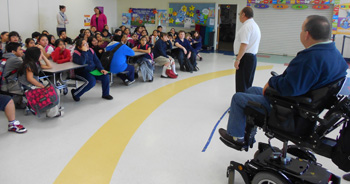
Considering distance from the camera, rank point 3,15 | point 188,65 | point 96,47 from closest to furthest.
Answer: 1. point 96,47
2. point 188,65
3. point 3,15

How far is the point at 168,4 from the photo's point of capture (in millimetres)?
13516

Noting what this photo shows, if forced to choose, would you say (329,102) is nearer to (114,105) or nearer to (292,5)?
(114,105)

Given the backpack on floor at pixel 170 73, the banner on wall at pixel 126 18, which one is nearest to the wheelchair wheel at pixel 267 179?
the backpack on floor at pixel 170 73

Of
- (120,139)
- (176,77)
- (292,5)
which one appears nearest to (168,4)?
(292,5)

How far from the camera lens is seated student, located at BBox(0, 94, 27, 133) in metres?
3.47

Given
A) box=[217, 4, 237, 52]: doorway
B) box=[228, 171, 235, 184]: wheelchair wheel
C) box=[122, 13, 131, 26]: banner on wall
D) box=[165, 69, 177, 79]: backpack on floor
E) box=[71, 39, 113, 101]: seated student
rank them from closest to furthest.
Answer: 1. box=[228, 171, 235, 184]: wheelchair wheel
2. box=[71, 39, 113, 101]: seated student
3. box=[165, 69, 177, 79]: backpack on floor
4. box=[122, 13, 131, 26]: banner on wall
5. box=[217, 4, 237, 52]: doorway

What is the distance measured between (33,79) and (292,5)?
10806 millimetres

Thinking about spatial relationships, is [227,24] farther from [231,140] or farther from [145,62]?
[231,140]

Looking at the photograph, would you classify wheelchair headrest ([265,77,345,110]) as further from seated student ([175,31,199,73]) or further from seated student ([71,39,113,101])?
seated student ([175,31,199,73])

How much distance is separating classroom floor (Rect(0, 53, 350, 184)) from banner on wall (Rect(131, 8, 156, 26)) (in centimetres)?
921

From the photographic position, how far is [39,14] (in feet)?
33.0

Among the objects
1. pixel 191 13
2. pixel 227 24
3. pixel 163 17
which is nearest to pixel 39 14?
pixel 163 17

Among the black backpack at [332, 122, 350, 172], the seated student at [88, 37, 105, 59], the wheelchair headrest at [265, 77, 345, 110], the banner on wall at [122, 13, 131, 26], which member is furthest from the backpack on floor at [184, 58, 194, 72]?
the banner on wall at [122, 13, 131, 26]

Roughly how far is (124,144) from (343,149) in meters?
2.23
